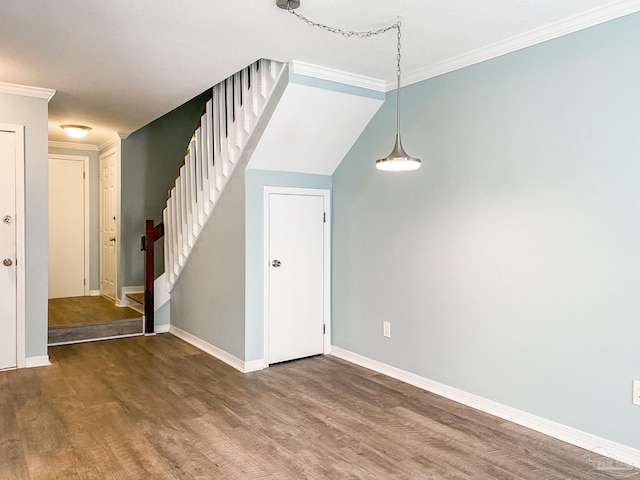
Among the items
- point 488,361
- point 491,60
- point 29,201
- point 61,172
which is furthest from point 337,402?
point 61,172

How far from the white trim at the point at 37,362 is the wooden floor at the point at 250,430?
0.32 feet

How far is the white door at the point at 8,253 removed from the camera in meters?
4.22

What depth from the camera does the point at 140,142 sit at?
6.68m

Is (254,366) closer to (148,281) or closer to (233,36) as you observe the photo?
(148,281)

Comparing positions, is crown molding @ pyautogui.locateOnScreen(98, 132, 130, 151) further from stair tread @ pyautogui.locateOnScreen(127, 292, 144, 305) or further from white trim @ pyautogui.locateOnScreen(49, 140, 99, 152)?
stair tread @ pyautogui.locateOnScreen(127, 292, 144, 305)

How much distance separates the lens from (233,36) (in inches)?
122

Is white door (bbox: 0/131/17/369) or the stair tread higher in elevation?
white door (bbox: 0/131/17/369)

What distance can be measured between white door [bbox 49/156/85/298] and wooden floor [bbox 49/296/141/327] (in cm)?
29

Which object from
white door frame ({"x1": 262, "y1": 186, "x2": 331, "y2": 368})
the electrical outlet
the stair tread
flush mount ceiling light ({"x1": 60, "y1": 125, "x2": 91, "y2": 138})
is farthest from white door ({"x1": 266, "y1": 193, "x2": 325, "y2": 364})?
flush mount ceiling light ({"x1": 60, "y1": 125, "x2": 91, "y2": 138})

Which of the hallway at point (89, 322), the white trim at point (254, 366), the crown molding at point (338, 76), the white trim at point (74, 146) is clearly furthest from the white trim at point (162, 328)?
the crown molding at point (338, 76)

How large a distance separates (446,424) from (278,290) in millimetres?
1859

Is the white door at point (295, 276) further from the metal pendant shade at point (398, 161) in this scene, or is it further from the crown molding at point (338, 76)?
the metal pendant shade at point (398, 161)

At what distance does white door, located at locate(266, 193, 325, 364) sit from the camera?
438 centimetres

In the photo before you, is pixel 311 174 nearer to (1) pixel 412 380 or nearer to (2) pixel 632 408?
(1) pixel 412 380
